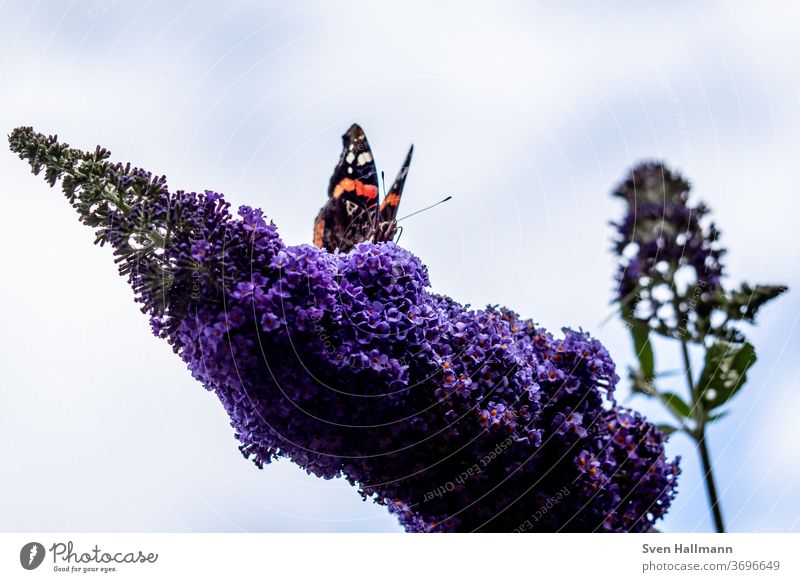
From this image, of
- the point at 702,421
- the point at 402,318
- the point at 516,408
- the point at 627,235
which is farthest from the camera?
→ the point at 627,235

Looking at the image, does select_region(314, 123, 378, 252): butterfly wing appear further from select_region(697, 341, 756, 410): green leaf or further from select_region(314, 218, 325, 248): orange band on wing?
select_region(697, 341, 756, 410): green leaf

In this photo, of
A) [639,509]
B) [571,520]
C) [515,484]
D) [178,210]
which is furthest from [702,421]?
[178,210]

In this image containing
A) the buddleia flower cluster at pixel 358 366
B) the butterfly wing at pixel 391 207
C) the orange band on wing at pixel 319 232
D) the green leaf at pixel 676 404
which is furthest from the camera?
the orange band on wing at pixel 319 232

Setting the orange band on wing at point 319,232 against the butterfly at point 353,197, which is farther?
the orange band on wing at point 319,232

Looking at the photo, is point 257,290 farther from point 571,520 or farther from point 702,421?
point 702,421

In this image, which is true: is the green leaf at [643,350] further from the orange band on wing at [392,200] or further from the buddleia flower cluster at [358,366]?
the orange band on wing at [392,200]

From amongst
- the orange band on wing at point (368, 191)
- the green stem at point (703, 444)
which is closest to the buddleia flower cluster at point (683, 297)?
the green stem at point (703, 444)
